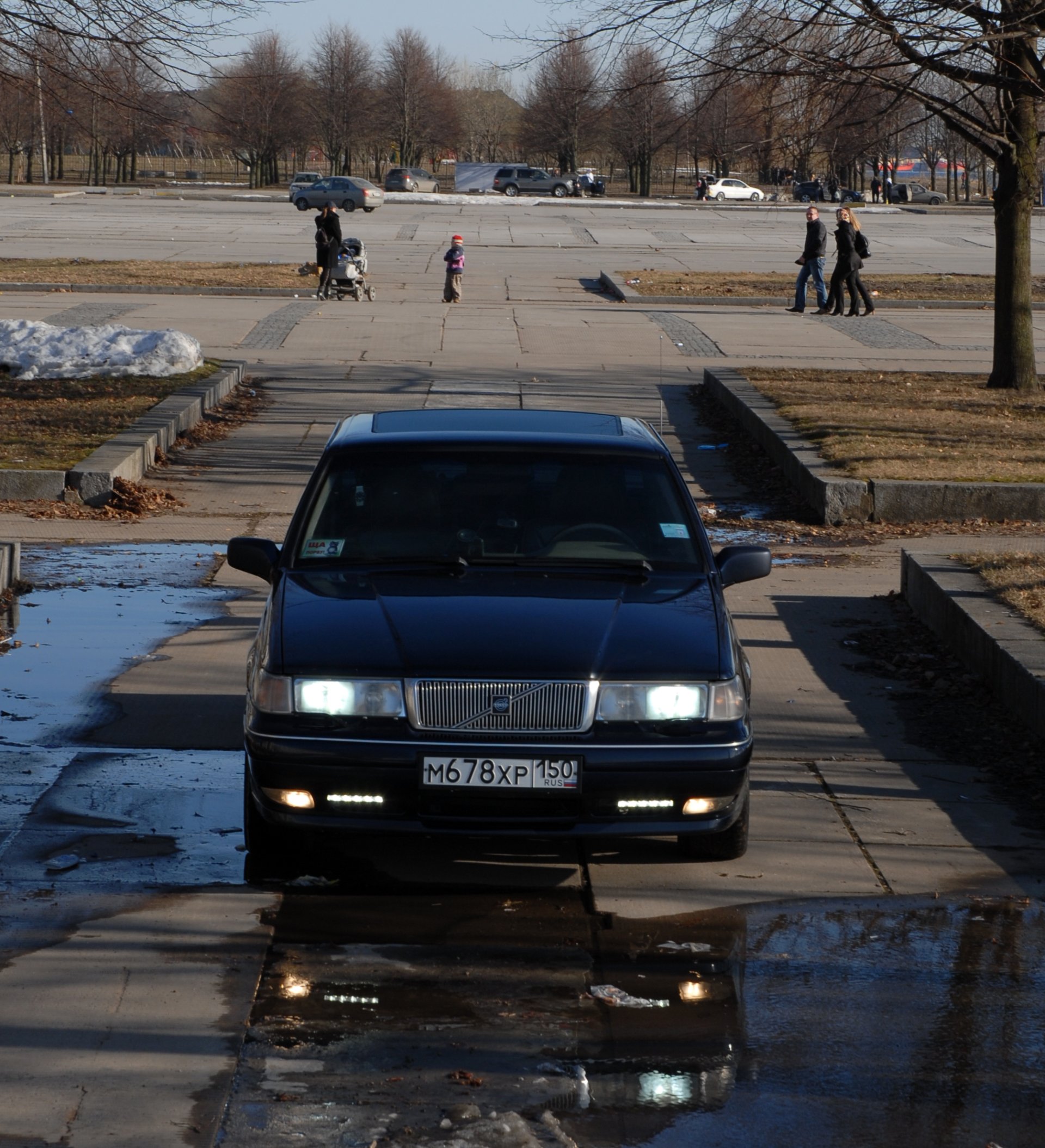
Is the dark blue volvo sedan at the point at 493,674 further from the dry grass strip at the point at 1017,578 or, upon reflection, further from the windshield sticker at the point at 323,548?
the dry grass strip at the point at 1017,578

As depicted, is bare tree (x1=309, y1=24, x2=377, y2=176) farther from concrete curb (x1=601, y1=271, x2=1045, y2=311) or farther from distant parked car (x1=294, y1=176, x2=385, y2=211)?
concrete curb (x1=601, y1=271, x2=1045, y2=311)

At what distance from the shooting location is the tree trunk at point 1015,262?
15.8 meters

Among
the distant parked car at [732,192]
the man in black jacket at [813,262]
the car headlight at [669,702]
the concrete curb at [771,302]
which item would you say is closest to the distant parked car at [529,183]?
the distant parked car at [732,192]

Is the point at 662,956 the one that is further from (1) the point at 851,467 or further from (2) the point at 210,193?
(2) the point at 210,193

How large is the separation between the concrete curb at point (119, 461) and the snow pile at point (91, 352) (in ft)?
5.89

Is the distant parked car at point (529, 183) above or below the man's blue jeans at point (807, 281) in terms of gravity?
above

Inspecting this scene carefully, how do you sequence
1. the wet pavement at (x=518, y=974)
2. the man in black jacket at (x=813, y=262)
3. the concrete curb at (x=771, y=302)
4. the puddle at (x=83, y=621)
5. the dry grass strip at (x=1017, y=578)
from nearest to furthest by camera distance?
the wet pavement at (x=518, y=974) < the puddle at (x=83, y=621) < the dry grass strip at (x=1017, y=578) < the man in black jacket at (x=813, y=262) < the concrete curb at (x=771, y=302)

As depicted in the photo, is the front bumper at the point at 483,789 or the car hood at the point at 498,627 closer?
the front bumper at the point at 483,789

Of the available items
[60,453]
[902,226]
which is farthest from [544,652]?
[902,226]

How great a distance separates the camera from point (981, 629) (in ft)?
23.7

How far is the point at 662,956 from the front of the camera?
439 cm

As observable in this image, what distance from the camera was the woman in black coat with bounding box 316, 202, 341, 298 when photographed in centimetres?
2808

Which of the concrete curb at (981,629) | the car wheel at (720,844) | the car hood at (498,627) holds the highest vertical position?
the car hood at (498,627)

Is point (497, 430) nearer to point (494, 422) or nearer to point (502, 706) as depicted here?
point (494, 422)
